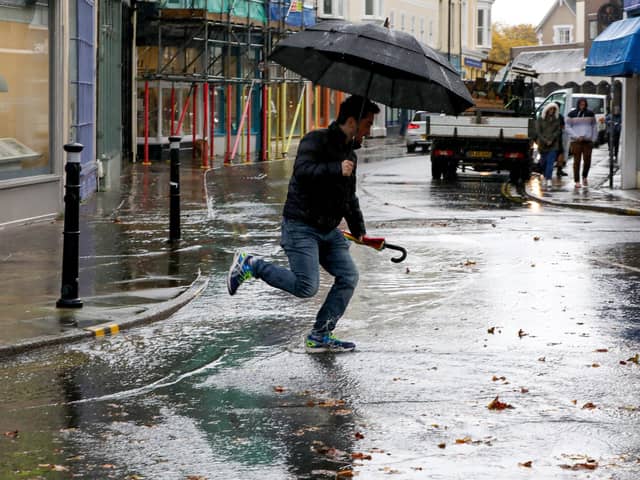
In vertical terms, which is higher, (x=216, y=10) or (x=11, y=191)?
(x=216, y=10)

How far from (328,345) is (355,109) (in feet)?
5.28

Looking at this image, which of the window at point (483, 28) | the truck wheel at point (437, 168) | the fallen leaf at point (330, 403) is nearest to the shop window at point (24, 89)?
the fallen leaf at point (330, 403)

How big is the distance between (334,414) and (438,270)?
653 centimetres

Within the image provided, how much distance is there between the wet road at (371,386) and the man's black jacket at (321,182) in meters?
0.94

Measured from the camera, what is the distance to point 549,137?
2977 centimetres

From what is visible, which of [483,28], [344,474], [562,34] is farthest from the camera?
[562,34]

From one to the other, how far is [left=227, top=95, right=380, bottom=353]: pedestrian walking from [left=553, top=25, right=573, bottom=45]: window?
348 ft

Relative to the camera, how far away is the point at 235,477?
5898 mm

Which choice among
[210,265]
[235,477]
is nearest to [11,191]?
[210,265]

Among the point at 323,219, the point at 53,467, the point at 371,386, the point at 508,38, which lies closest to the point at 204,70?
the point at 323,219

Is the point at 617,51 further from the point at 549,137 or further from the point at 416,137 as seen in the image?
the point at 416,137

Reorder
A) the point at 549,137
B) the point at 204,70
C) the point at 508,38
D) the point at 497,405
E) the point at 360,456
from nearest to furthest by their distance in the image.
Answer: the point at 360,456 < the point at 497,405 < the point at 549,137 < the point at 204,70 < the point at 508,38

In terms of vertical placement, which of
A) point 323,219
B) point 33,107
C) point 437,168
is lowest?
point 437,168

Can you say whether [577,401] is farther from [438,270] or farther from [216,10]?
[216,10]
